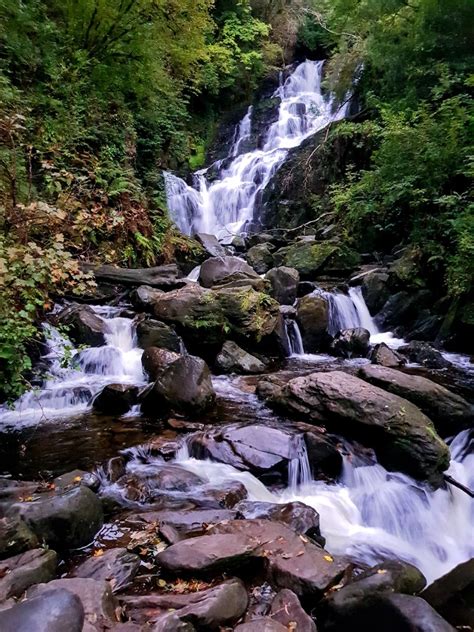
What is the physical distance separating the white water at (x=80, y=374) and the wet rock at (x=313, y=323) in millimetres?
3317

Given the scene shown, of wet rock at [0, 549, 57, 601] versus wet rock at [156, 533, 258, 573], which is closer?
wet rock at [0, 549, 57, 601]

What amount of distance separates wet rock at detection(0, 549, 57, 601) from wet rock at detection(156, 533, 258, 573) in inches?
28.8

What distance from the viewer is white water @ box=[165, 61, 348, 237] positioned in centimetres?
1611

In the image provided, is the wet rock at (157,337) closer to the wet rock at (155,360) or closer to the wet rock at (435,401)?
the wet rock at (155,360)

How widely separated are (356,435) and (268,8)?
2378cm

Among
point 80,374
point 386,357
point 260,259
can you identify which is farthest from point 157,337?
point 260,259

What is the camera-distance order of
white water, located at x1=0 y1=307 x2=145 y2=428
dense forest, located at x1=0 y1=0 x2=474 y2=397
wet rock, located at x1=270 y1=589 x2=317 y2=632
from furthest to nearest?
dense forest, located at x1=0 y1=0 x2=474 y2=397
white water, located at x1=0 y1=307 x2=145 y2=428
wet rock, located at x1=270 y1=589 x2=317 y2=632

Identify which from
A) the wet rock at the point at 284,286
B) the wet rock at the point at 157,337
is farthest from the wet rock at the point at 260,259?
the wet rock at the point at 157,337

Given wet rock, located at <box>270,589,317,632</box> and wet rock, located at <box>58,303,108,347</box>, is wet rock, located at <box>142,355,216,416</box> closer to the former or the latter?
wet rock, located at <box>58,303,108,347</box>

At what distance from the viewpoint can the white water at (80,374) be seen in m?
6.19

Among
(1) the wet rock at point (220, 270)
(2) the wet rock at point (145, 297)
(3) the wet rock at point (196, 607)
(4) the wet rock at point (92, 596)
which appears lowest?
(3) the wet rock at point (196, 607)

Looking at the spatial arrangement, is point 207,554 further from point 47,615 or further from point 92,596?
point 47,615

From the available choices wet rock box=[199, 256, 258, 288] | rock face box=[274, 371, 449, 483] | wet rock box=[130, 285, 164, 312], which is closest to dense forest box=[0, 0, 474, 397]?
wet rock box=[130, 285, 164, 312]

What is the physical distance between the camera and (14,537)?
3.30 metres
